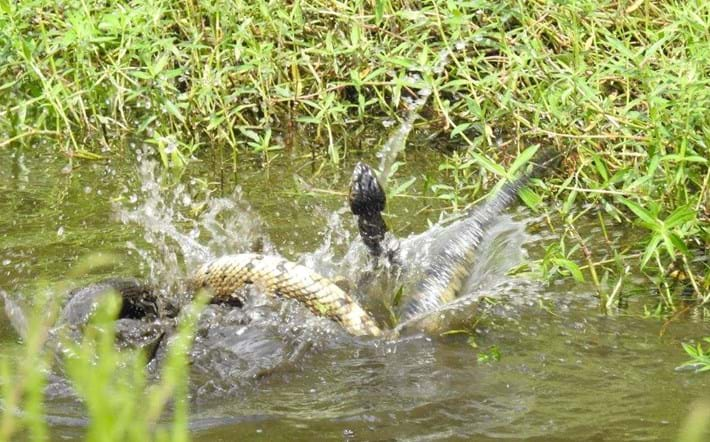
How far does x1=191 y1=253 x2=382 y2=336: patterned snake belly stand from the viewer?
4492 mm

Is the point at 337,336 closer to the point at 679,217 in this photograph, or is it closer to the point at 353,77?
the point at 679,217

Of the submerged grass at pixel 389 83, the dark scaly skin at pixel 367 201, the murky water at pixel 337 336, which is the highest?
the submerged grass at pixel 389 83

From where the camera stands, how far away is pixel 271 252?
5.21 m

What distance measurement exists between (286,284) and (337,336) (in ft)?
1.21

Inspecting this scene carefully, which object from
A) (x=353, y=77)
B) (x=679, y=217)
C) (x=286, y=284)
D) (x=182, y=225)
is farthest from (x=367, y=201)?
(x=353, y=77)

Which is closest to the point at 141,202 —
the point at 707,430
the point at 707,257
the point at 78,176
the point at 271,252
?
the point at 78,176

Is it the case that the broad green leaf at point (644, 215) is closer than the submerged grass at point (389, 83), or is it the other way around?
the broad green leaf at point (644, 215)

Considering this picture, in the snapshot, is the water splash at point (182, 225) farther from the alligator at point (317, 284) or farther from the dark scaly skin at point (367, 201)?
the dark scaly skin at point (367, 201)

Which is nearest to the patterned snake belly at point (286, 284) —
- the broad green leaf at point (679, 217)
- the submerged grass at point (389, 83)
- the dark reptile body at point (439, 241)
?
the dark reptile body at point (439, 241)

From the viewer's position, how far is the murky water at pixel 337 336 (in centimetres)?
362

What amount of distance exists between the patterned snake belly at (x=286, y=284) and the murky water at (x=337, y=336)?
65 mm

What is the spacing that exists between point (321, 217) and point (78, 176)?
1.46 meters

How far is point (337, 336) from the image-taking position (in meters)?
4.39

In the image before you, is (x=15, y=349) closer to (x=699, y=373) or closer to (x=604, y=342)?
(x=604, y=342)
